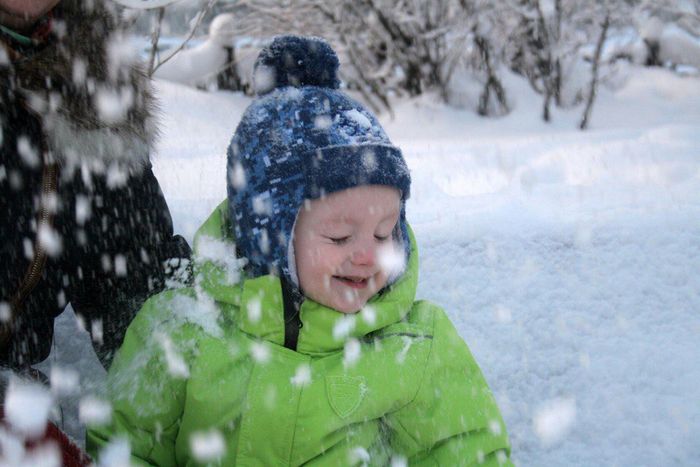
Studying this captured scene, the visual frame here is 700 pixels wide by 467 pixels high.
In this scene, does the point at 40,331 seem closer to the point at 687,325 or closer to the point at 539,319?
the point at 539,319

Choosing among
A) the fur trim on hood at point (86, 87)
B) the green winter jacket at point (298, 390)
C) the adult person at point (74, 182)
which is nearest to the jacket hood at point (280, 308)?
the green winter jacket at point (298, 390)

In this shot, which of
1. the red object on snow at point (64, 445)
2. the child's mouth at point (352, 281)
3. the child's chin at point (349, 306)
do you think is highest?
the child's mouth at point (352, 281)

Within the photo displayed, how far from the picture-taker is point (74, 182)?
155 centimetres

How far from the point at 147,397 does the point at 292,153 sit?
2.16 ft

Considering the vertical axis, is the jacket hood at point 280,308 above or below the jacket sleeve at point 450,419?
above

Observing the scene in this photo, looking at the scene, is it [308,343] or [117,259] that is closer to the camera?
[308,343]

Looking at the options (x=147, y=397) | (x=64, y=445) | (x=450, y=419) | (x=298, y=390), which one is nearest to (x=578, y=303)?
(x=450, y=419)

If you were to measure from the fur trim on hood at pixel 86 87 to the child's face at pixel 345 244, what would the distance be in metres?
0.52

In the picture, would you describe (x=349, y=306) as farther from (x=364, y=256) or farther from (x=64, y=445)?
(x=64, y=445)

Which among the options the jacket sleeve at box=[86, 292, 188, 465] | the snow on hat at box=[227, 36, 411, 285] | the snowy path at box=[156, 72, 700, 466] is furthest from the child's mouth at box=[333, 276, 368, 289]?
the snowy path at box=[156, 72, 700, 466]

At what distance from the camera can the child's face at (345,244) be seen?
1334 mm

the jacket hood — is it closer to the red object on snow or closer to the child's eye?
the child's eye

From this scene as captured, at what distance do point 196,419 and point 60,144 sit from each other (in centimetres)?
71

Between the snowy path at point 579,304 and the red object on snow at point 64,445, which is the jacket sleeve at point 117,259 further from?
the red object on snow at point 64,445
